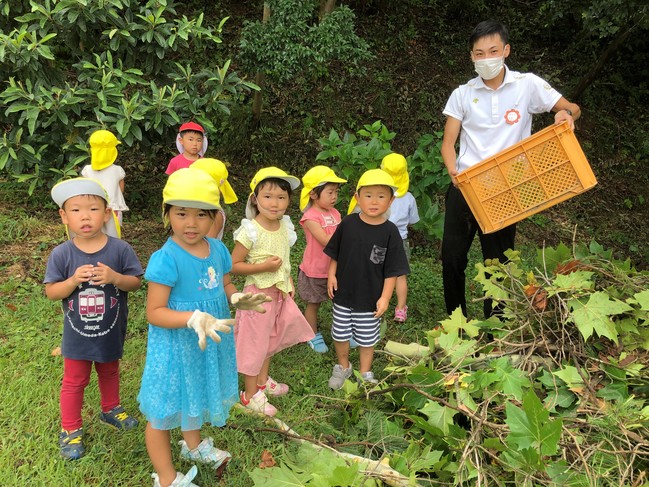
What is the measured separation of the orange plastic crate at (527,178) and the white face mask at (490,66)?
1.82ft

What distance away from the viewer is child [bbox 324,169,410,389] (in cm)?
327

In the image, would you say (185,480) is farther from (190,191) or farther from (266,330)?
(190,191)

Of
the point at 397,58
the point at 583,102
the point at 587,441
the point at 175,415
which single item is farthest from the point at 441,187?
the point at 583,102

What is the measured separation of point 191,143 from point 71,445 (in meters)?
2.84

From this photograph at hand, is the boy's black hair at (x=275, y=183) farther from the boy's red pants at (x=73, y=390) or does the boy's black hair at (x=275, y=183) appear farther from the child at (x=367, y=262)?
the boy's red pants at (x=73, y=390)

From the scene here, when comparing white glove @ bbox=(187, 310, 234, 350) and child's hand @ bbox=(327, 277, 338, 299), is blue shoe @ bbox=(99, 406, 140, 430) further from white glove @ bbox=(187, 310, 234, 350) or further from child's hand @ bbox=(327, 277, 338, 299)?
child's hand @ bbox=(327, 277, 338, 299)

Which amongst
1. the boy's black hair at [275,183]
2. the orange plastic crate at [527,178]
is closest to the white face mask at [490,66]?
the orange plastic crate at [527,178]

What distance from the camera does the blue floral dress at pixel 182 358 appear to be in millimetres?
2281

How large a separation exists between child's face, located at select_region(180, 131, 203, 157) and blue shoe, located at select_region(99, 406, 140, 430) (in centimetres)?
253

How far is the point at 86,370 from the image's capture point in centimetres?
271

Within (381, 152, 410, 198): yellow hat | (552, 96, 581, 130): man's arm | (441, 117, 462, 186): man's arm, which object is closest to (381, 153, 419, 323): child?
(381, 152, 410, 198): yellow hat

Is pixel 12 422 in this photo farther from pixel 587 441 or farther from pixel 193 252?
pixel 587 441

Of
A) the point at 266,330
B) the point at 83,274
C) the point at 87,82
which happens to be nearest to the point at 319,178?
the point at 266,330

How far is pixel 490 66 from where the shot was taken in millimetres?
3361
